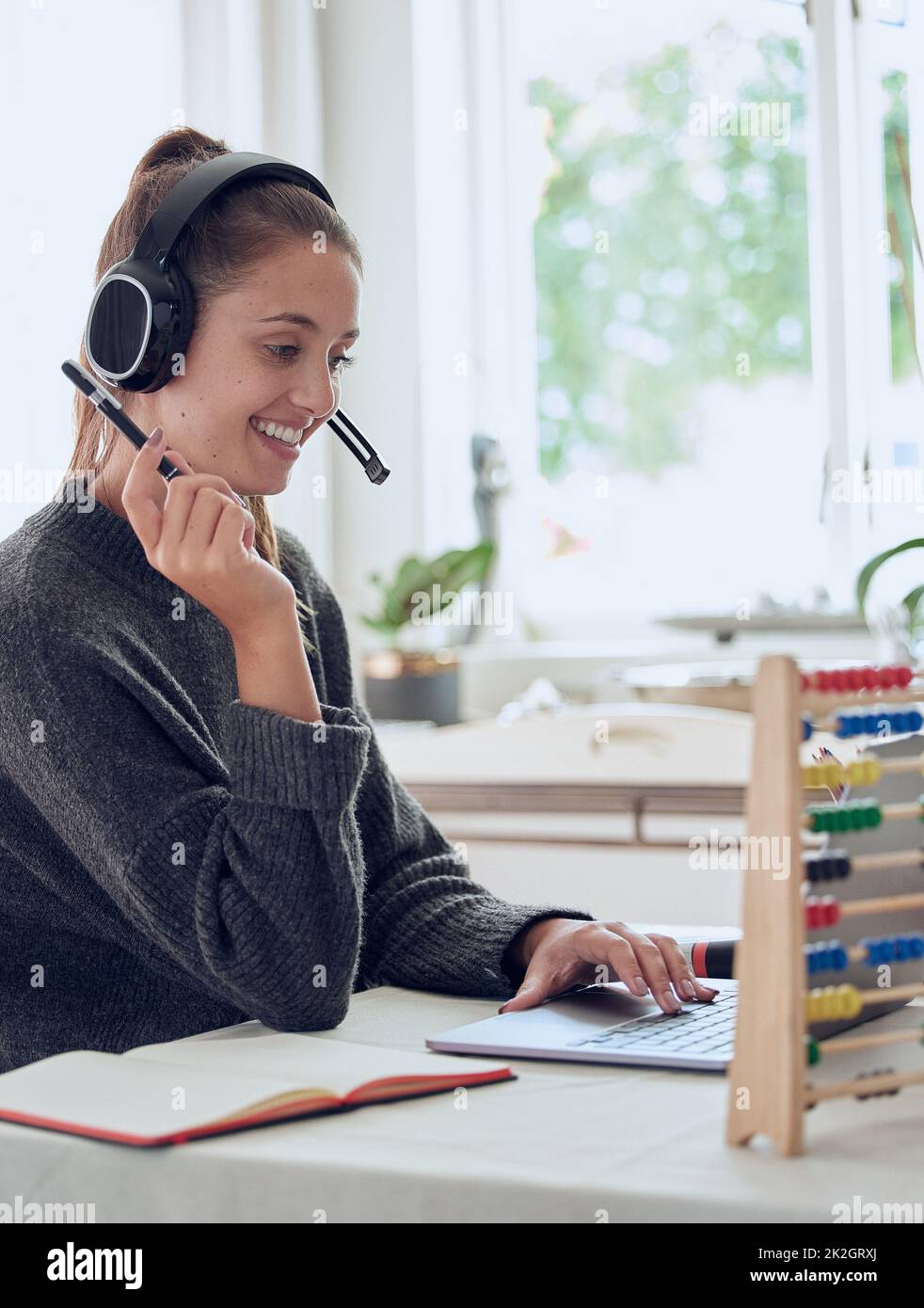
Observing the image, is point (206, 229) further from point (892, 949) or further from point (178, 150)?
point (892, 949)

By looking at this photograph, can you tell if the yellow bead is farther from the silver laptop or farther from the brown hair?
the brown hair

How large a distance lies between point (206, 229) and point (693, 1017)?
68 centimetres

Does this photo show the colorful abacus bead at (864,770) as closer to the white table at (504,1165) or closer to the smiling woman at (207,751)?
the white table at (504,1165)

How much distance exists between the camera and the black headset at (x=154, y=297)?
1.08 metres

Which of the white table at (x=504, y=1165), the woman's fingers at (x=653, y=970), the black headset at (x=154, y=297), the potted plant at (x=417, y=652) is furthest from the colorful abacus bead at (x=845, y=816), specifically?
the potted plant at (x=417, y=652)

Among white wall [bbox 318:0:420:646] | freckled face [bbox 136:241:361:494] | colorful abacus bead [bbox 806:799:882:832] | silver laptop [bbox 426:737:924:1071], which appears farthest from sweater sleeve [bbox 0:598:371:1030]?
white wall [bbox 318:0:420:646]

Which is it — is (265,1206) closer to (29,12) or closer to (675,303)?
(29,12)

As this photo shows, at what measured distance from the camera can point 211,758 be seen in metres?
1.06

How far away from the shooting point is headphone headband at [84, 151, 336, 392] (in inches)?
42.4

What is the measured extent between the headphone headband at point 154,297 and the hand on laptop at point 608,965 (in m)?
0.52

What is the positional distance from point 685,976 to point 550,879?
Result: 152 centimetres

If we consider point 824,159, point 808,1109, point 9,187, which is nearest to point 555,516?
point 824,159

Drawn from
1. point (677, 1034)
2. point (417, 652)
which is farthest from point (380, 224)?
point (677, 1034)

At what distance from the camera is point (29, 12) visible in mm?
2217
